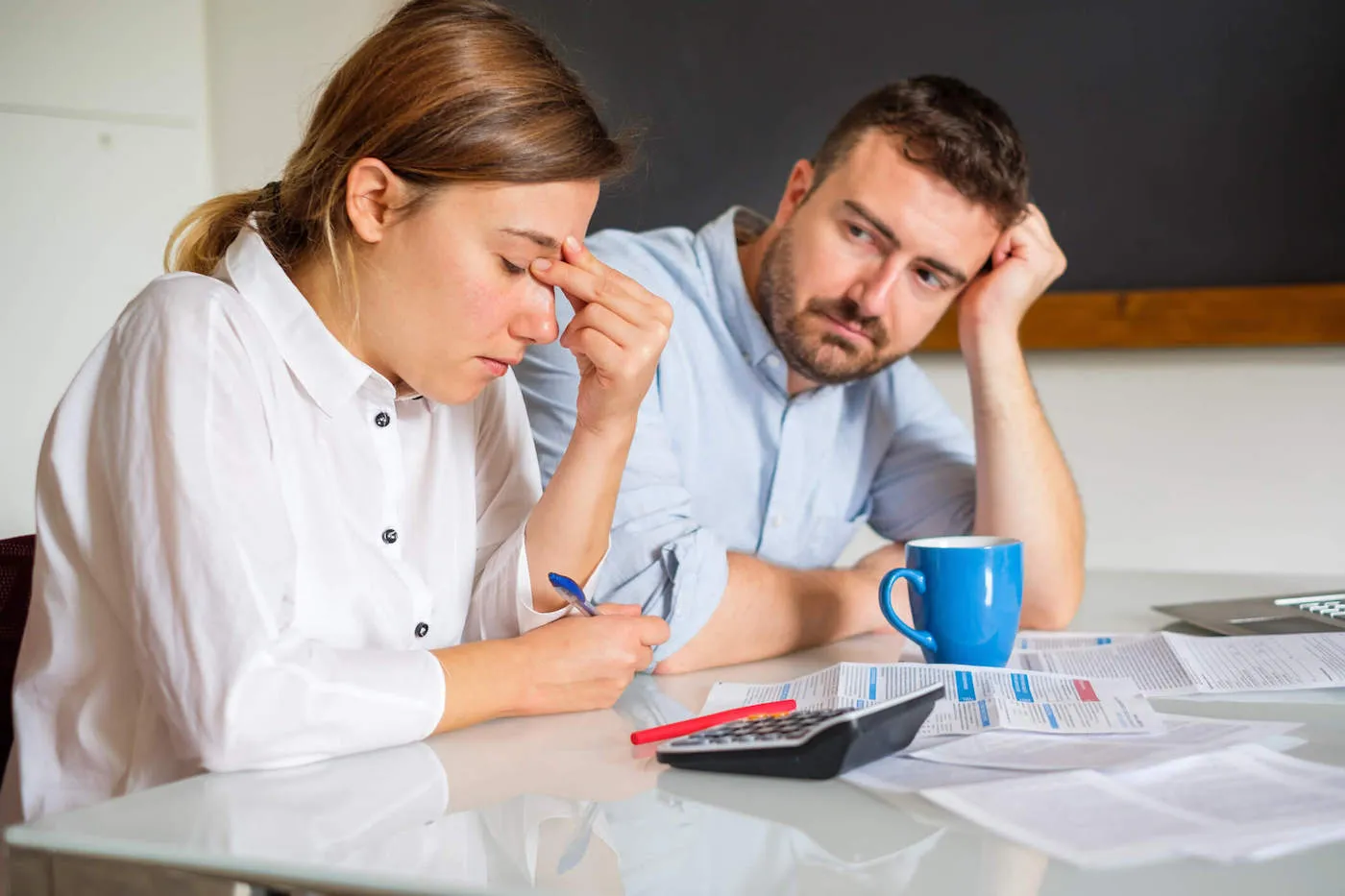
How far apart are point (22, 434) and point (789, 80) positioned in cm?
146

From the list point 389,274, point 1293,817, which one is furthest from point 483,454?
point 1293,817

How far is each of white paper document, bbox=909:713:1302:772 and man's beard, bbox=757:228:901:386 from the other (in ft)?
2.42

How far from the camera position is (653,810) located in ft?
2.35

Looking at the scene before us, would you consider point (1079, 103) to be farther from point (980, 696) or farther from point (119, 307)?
point (119, 307)

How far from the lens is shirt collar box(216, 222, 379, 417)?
38.7 inches

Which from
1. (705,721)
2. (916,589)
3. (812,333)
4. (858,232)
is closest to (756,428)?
(812,333)

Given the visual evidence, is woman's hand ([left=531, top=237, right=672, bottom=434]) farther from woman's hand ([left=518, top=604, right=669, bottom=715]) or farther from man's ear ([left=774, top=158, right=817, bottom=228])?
man's ear ([left=774, top=158, right=817, bottom=228])

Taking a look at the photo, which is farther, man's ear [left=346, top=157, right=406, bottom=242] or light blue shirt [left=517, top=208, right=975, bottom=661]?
light blue shirt [left=517, top=208, right=975, bottom=661]

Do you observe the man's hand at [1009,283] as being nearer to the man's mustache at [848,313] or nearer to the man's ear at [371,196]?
the man's mustache at [848,313]

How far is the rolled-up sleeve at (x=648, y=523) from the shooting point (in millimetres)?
1198

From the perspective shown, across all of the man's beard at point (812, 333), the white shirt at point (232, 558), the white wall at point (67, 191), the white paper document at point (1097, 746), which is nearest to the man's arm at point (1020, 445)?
the man's beard at point (812, 333)

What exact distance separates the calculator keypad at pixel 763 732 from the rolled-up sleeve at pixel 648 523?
1.08 ft

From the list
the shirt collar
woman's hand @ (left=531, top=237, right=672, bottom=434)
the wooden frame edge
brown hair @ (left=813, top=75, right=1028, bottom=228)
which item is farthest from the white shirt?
the wooden frame edge

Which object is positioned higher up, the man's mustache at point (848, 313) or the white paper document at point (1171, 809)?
the man's mustache at point (848, 313)
